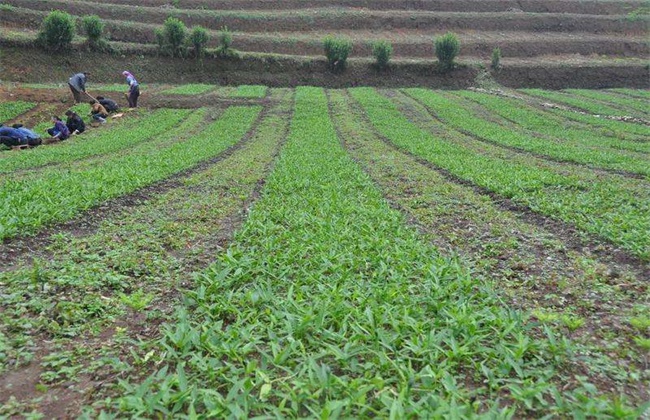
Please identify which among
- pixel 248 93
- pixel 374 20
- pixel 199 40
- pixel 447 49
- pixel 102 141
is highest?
pixel 374 20

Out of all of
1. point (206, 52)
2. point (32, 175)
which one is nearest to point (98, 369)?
point (32, 175)

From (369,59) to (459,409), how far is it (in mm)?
49465

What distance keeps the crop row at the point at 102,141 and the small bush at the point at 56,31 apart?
1797cm

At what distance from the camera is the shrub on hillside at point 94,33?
128 feet

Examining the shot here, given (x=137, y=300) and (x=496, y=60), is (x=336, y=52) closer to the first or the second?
(x=496, y=60)

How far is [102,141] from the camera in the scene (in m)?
18.5

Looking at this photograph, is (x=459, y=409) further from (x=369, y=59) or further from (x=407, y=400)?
(x=369, y=59)

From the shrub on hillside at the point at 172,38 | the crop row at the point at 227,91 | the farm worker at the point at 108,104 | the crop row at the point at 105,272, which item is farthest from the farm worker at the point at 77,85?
the crop row at the point at 105,272

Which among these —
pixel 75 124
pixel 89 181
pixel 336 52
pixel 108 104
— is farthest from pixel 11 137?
pixel 336 52

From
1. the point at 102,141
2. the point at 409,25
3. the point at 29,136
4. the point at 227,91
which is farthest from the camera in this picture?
the point at 409,25

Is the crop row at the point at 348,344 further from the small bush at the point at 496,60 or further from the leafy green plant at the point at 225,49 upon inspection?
the small bush at the point at 496,60

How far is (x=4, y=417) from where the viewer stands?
3422mm

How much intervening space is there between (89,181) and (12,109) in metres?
17.5

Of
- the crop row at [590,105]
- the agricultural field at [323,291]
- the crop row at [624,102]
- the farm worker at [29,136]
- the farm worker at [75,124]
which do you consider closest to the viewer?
the agricultural field at [323,291]
